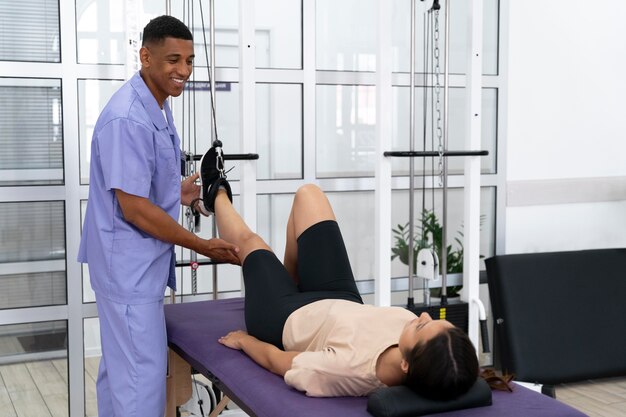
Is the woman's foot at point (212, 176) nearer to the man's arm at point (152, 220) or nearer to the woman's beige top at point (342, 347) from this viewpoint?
the man's arm at point (152, 220)

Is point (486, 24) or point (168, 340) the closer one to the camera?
point (168, 340)

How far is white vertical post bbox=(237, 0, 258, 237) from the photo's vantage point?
312 cm

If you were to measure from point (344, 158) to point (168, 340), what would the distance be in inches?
55.1

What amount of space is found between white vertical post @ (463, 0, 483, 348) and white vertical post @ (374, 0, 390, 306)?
0.38 meters

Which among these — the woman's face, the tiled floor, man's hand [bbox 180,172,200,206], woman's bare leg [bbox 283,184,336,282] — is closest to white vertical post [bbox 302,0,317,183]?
man's hand [bbox 180,172,200,206]

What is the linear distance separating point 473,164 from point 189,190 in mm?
1257

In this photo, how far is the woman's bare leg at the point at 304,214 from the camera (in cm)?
258

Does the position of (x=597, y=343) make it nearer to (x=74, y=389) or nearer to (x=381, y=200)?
(x=381, y=200)

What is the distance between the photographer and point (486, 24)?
3975 millimetres

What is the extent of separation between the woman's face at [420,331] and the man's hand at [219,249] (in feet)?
2.49

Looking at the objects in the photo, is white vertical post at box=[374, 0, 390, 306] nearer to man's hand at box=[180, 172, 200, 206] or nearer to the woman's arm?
man's hand at box=[180, 172, 200, 206]

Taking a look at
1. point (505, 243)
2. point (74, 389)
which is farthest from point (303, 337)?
point (505, 243)

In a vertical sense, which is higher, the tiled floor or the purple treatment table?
the purple treatment table

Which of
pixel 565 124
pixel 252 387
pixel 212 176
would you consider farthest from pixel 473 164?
pixel 252 387
